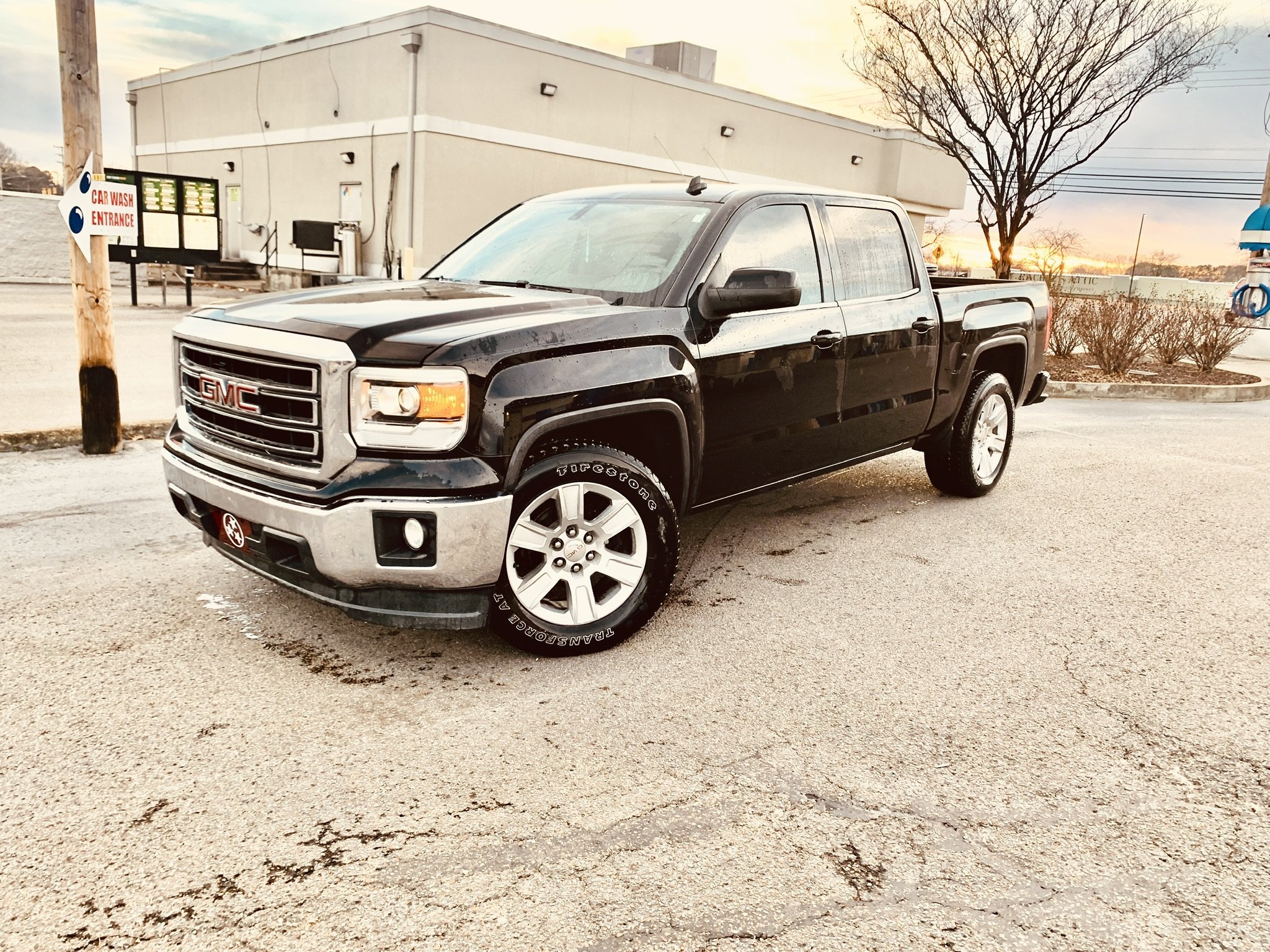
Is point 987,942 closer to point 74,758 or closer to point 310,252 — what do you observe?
point 74,758

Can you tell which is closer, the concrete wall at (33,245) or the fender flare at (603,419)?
the fender flare at (603,419)

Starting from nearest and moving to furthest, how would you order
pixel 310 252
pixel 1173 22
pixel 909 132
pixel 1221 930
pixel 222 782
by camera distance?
pixel 1221 930
pixel 222 782
pixel 1173 22
pixel 310 252
pixel 909 132

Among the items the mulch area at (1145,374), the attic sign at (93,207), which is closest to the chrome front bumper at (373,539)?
the attic sign at (93,207)

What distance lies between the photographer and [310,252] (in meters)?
24.2

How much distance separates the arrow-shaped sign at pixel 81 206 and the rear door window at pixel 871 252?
16.1 feet

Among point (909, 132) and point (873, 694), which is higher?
point (909, 132)

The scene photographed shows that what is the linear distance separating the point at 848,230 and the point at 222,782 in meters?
4.18

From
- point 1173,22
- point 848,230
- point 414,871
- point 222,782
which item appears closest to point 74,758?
point 222,782

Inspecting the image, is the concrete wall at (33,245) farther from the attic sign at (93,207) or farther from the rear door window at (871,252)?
the rear door window at (871,252)

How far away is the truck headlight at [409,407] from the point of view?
3535mm

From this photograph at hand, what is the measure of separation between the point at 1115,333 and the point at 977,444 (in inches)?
373

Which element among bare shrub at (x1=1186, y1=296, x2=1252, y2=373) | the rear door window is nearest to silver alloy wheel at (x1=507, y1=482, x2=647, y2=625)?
the rear door window

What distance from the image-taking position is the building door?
2820 centimetres

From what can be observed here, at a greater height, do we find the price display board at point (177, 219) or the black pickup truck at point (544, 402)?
the price display board at point (177, 219)
